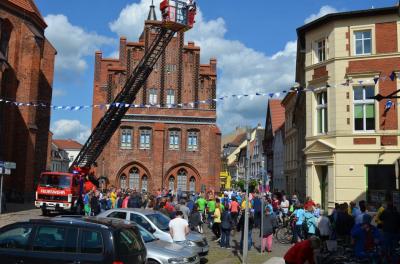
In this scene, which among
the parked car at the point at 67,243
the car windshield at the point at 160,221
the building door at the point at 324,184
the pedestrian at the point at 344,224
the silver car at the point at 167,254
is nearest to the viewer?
the parked car at the point at 67,243

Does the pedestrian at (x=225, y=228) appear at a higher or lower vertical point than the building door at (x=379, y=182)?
lower

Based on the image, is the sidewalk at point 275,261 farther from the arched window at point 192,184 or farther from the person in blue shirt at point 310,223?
the arched window at point 192,184

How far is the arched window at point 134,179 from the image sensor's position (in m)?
46.2

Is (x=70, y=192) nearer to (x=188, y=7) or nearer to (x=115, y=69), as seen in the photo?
(x=188, y=7)

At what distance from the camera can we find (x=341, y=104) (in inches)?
792

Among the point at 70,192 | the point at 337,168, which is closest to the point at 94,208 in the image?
the point at 70,192

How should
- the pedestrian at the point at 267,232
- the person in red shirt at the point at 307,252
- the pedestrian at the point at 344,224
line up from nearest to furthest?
the person in red shirt at the point at 307,252 < the pedestrian at the point at 344,224 < the pedestrian at the point at 267,232

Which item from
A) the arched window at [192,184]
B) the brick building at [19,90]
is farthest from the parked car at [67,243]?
the arched window at [192,184]

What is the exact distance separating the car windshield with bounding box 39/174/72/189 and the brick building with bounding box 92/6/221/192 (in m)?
20.2

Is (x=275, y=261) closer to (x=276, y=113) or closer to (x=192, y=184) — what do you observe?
(x=192, y=184)

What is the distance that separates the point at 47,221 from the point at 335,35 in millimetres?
15999

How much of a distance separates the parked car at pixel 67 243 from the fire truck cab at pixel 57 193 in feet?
56.8

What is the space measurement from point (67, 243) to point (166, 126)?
131 feet

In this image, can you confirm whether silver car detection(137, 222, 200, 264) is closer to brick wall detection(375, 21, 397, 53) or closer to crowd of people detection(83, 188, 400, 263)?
crowd of people detection(83, 188, 400, 263)
